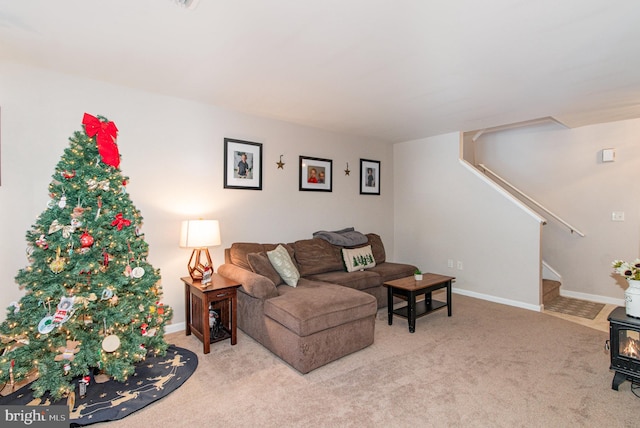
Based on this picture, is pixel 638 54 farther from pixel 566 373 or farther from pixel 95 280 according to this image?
pixel 95 280

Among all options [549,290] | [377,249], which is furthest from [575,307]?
[377,249]

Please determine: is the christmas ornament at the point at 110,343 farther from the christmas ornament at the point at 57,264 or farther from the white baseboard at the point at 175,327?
the white baseboard at the point at 175,327

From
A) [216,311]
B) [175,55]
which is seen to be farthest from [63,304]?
[175,55]

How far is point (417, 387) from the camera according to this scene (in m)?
2.25

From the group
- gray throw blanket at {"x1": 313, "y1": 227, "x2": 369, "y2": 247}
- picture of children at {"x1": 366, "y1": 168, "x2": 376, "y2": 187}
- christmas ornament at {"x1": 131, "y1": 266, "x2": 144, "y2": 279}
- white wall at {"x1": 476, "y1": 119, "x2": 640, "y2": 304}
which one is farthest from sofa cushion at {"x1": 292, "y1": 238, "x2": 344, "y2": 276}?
white wall at {"x1": 476, "y1": 119, "x2": 640, "y2": 304}

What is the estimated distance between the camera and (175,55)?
7.71ft

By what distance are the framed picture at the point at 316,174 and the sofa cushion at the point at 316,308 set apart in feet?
5.79

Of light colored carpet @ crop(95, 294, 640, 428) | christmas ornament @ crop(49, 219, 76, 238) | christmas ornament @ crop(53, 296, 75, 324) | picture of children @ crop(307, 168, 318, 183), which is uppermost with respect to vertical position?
picture of children @ crop(307, 168, 318, 183)

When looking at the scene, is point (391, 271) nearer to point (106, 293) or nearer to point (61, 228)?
point (106, 293)

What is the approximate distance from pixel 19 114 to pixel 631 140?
6636mm

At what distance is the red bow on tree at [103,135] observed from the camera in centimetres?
225

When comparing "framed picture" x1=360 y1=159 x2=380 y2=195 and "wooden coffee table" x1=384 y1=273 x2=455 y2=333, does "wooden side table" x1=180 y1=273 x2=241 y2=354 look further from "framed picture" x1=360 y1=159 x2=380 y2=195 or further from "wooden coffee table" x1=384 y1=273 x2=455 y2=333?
"framed picture" x1=360 y1=159 x2=380 y2=195

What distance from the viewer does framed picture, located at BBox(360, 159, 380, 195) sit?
5086 millimetres

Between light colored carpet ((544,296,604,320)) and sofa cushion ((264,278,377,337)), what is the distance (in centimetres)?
277
